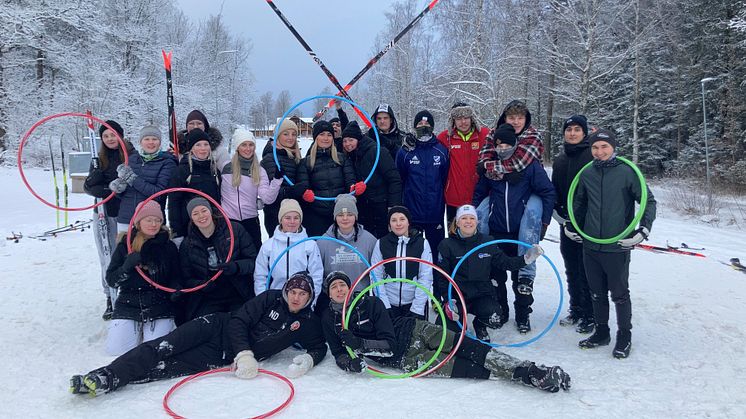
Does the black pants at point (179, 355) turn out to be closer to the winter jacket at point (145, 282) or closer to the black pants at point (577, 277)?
the winter jacket at point (145, 282)

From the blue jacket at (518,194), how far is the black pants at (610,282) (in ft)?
2.13

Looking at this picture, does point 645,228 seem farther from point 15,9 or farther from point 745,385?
point 15,9

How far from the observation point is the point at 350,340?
12.6 ft

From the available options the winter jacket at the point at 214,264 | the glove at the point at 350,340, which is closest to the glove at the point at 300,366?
the glove at the point at 350,340

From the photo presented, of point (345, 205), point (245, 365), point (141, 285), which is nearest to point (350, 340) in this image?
point (245, 365)

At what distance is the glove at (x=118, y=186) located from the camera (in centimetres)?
473

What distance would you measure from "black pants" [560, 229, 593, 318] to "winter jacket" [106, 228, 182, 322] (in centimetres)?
390

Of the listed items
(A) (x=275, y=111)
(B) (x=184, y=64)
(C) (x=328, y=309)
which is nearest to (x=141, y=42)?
(B) (x=184, y=64)

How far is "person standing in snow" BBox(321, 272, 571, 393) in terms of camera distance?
366 centimetres

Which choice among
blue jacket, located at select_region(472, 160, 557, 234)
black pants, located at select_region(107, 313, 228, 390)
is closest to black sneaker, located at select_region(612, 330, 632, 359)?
blue jacket, located at select_region(472, 160, 557, 234)

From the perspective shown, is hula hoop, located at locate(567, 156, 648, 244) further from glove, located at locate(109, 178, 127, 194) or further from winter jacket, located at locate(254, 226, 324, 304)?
glove, located at locate(109, 178, 127, 194)

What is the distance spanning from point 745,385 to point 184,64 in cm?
2566

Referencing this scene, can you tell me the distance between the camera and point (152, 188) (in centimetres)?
484

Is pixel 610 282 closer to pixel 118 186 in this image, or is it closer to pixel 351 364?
pixel 351 364
